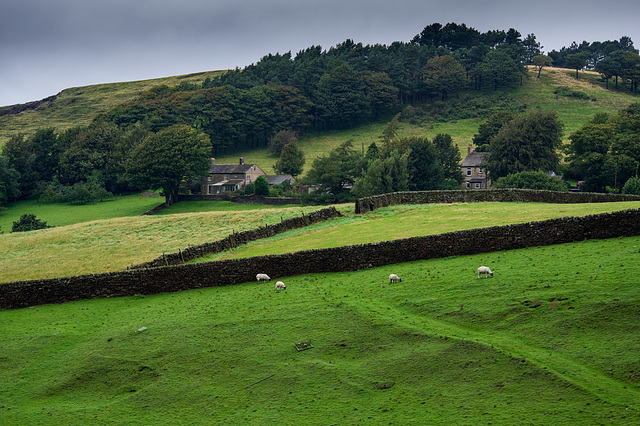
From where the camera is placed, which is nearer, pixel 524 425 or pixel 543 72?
pixel 524 425

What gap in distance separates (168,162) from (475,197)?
55540mm

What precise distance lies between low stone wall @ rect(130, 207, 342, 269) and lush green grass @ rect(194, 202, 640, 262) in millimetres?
715

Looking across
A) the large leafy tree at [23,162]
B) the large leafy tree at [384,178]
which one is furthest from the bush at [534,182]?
the large leafy tree at [23,162]

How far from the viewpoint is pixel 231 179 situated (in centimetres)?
11675

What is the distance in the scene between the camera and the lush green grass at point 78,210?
283 ft

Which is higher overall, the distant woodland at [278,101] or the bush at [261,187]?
the distant woodland at [278,101]

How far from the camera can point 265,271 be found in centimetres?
3362

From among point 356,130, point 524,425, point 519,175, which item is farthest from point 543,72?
point 524,425

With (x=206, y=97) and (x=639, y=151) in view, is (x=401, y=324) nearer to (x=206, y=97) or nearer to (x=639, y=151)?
(x=639, y=151)

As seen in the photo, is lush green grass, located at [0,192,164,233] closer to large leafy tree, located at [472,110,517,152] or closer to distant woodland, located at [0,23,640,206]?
distant woodland, located at [0,23,640,206]

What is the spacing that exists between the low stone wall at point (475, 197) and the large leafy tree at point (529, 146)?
32.2 metres

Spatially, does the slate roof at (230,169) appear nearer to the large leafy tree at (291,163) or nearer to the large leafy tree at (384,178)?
the large leafy tree at (291,163)

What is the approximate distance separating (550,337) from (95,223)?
61150 millimetres

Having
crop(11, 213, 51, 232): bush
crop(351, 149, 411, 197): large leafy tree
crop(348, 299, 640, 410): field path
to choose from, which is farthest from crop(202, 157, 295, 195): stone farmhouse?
crop(348, 299, 640, 410): field path
